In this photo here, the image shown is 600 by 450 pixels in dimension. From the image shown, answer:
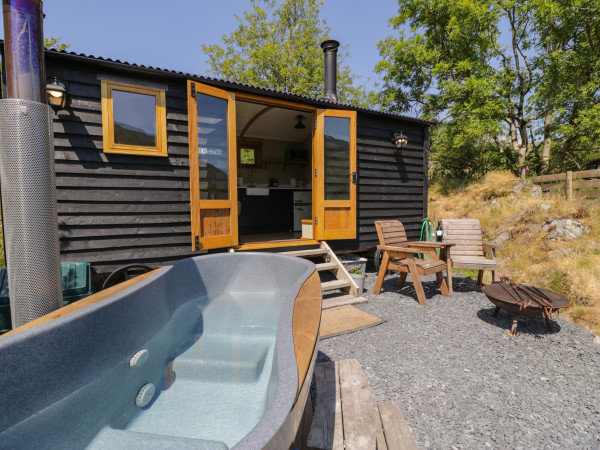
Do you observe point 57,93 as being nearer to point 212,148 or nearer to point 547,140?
point 212,148

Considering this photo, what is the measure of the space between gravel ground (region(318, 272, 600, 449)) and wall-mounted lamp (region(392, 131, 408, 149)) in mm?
2803

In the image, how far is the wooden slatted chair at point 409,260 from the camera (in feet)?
11.1

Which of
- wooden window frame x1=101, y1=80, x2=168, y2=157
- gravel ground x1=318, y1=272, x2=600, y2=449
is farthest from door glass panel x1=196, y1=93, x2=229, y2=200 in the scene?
gravel ground x1=318, y1=272, x2=600, y2=449

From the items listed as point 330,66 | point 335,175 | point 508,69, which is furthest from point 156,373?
point 508,69

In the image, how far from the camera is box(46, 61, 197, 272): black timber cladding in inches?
114

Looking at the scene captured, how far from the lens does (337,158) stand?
4.32m

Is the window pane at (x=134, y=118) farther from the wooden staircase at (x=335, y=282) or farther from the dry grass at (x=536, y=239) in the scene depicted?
the dry grass at (x=536, y=239)

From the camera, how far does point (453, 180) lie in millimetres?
10797

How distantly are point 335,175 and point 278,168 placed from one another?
3487 mm

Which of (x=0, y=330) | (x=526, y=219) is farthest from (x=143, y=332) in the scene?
(x=526, y=219)

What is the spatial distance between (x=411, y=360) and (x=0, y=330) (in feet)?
9.55

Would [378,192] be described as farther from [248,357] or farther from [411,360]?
[248,357]

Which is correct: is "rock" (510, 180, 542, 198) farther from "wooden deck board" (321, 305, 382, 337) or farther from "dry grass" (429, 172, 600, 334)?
"wooden deck board" (321, 305, 382, 337)

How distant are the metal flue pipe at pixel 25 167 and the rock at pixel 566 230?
22.4 feet
